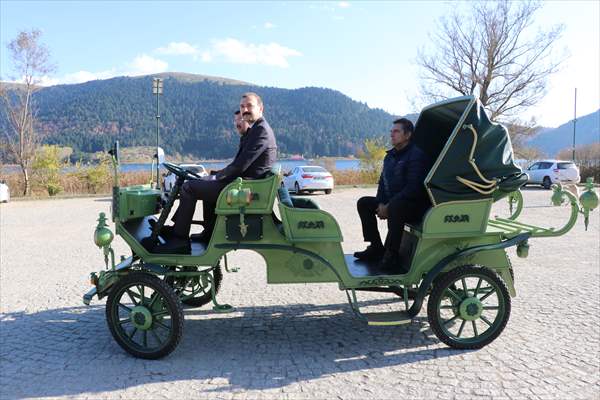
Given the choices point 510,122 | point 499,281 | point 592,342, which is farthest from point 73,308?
point 510,122

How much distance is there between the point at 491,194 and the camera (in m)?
4.23

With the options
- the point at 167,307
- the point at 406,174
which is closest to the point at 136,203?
the point at 167,307

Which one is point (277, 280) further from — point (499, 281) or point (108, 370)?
point (499, 281)

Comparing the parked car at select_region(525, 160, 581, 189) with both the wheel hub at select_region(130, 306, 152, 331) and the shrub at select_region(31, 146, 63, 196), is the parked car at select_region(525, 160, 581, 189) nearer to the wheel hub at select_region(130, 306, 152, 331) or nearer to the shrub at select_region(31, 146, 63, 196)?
the wheel hub at select_region(130, 306, 152, 331)

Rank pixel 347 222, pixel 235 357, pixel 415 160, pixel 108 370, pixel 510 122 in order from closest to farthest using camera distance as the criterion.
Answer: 1. pixel 108 370
2. pixel 235 357
3. pixel 415 160
4. pixel 347 222
5. pixel 510 122

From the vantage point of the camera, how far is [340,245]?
423 cm

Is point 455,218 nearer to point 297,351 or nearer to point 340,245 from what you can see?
point 340,245

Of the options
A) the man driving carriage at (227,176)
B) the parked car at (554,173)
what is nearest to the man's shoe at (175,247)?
the man driving carriage at (227,176)

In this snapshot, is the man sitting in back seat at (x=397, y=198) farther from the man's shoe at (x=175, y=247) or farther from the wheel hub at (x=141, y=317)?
the wheel hub at (x=141, y=317)

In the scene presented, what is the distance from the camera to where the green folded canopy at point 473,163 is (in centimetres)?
414

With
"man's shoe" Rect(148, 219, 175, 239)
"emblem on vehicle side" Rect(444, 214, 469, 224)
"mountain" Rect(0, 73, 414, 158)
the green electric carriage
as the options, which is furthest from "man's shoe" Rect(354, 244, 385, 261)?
"mountain" Rect(0, 73, 414, 158)

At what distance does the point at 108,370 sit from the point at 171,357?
521 millimetres

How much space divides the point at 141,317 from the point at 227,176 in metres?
1.46

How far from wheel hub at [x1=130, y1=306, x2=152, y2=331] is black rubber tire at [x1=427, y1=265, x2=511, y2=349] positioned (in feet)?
8.15
